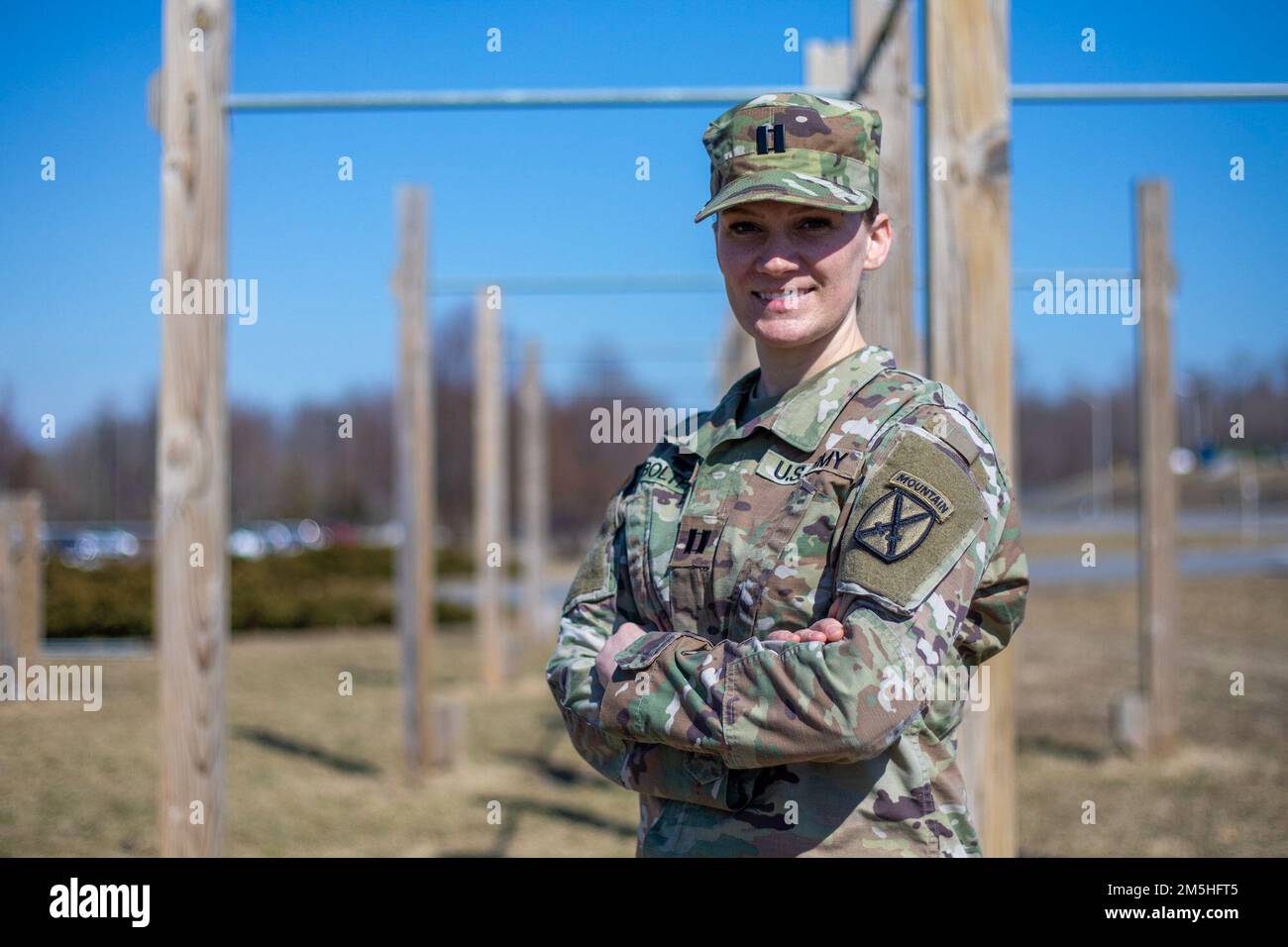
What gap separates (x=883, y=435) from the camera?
6.26ft

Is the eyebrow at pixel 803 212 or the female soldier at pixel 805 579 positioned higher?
the eyebrow at pixel 803 212

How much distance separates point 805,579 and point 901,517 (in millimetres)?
201

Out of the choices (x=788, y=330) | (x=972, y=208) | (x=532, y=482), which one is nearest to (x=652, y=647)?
(x=788, y=330)

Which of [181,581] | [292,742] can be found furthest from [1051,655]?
[181,581]

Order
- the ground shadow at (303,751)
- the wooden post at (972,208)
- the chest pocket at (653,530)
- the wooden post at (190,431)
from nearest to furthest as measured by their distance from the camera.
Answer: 1. the chest pocket at (653,530)
2. the wooden post at (972,208)
3. the wooden post at (190,431)
4. the ground shadow at (303,751)

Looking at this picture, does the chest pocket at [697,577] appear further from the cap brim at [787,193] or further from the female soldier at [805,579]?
the cap brim at [787,193]

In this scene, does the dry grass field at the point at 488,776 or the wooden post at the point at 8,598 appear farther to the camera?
the wooden post at the point at 8,598

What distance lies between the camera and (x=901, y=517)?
1.80 meters

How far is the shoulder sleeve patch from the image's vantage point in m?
1.77

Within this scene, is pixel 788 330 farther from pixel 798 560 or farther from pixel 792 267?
pixel 798 560

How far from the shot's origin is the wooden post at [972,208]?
2820mm

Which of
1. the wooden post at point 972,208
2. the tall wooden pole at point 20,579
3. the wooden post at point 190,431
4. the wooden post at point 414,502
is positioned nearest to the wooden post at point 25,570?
the tall wooden pole at point 20,579

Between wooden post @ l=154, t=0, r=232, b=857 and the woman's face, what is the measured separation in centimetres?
226
